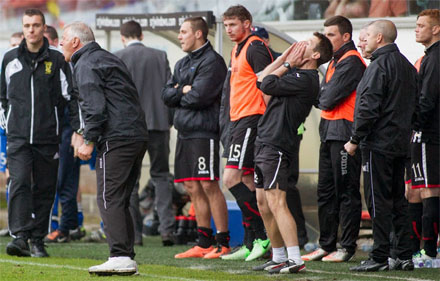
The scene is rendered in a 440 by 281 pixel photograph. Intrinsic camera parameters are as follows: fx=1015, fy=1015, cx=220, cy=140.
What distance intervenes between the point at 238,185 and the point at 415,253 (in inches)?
69.0

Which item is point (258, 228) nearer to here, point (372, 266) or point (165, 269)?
point (165, 269)

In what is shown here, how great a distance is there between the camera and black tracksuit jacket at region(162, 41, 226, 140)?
10.2m

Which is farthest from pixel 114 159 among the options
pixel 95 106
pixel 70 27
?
pixel 70 27

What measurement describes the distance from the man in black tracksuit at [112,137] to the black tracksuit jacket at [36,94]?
1.76 metres

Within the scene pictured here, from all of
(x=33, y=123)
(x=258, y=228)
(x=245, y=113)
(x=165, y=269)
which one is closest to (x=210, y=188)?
(x=258, y=228)

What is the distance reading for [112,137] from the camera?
26.8 feet

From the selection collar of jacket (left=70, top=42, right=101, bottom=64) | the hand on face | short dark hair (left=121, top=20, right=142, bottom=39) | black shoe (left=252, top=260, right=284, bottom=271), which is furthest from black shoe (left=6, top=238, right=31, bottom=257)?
the hand on face

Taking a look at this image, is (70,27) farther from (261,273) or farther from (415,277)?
(415,277)

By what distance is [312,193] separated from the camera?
11.5 m

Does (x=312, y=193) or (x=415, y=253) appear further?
(x=312, y=193)

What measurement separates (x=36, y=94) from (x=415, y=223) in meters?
3.89

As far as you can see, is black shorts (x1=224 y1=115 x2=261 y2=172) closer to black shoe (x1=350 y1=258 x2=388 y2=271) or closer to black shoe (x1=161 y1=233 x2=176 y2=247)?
black shoe (x1=350 y1=258 x2=388 y2=271)

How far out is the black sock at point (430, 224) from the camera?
903 centimetres

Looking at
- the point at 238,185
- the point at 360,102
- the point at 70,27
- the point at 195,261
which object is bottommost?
the point at 195,261
